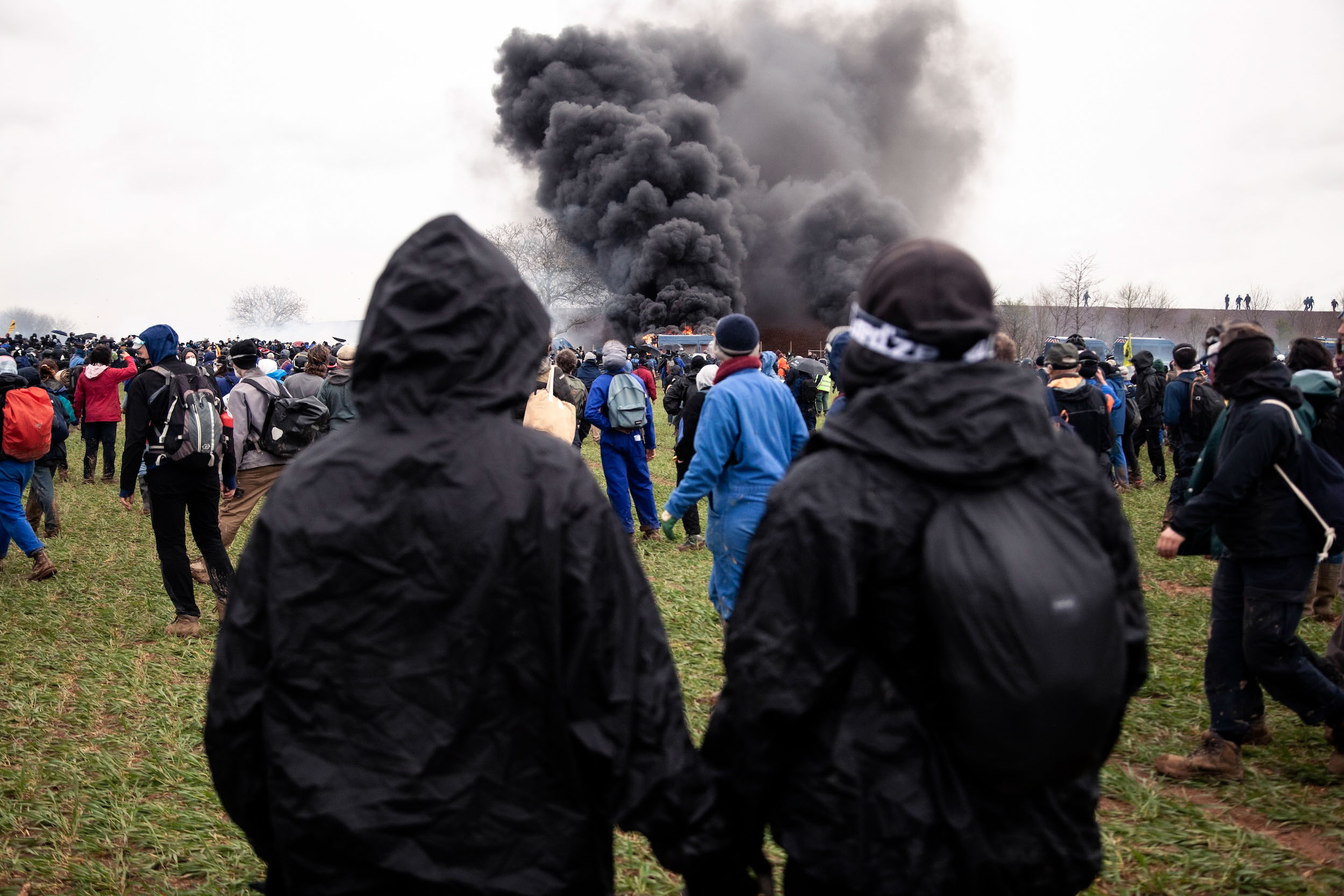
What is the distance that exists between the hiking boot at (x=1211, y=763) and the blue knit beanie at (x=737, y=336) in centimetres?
264

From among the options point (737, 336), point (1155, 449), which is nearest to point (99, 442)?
point (737, 336)

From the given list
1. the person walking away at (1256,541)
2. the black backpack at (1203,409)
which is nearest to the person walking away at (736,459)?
the person walking away at (1256,541)

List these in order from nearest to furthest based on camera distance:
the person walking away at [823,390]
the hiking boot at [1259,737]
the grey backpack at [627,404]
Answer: the hiking boot at [1259,737]
the grey backpack at [627,404]
the person walking away at [823,390]

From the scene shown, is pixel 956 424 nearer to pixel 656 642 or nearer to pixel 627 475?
pixel 656 642

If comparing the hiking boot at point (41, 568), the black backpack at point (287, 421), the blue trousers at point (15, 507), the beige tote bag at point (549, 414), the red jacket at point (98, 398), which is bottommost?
the hiking boot at point (41, 568)

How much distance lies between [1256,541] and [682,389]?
7.68m

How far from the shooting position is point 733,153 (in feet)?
164

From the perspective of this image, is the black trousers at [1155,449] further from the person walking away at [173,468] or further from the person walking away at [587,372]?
the person walking away at [173,468]

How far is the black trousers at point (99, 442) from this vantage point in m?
12.5

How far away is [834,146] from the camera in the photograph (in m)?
57.0

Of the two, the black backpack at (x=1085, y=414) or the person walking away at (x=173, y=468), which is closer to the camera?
the person walking away at (x=173, y=468)

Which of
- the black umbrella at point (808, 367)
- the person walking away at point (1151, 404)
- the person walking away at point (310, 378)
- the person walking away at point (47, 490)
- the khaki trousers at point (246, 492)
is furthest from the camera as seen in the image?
the black umbrella at point (808, 367)

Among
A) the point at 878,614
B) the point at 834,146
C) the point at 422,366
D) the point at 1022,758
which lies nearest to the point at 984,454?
the point at 878,614

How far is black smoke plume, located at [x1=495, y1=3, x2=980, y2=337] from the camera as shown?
44.5m
